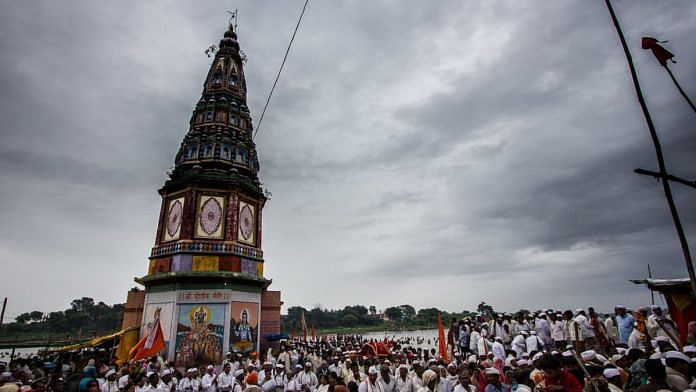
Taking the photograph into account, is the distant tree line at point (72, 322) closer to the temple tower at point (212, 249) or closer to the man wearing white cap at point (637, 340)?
the temple tower at point (212, 249)

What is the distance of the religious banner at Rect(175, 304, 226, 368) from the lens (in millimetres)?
20719

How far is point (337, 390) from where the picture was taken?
636 cm

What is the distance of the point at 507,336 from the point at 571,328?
3687 mm

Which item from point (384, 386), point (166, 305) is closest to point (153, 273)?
point (166, 305)

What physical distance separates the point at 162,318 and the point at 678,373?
23161 millimetres

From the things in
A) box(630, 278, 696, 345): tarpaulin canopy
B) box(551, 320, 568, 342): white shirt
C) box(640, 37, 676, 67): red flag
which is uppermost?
box(640, 37, 676, 67): red flag

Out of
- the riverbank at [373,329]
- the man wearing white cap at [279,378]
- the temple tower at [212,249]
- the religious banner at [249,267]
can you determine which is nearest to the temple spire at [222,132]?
the temple tower at [212,249]

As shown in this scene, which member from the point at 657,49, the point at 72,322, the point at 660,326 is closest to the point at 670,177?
the point at 657,49

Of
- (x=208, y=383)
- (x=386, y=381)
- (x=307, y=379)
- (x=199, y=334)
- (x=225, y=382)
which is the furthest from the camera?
(x=199, y=334)

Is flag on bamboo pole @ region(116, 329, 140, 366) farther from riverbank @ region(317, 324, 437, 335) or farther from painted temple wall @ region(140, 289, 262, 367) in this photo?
riverbank @ region(317, 324, 437, 335)

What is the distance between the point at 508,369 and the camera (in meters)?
9.07

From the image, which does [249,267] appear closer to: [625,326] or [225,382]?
[225,382]

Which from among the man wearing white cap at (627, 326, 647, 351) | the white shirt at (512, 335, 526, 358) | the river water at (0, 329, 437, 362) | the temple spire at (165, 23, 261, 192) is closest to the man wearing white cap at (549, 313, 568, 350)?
the white shirt at (512, 335, 526, 358)

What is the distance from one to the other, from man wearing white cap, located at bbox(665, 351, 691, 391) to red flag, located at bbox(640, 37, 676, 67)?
4057mm
